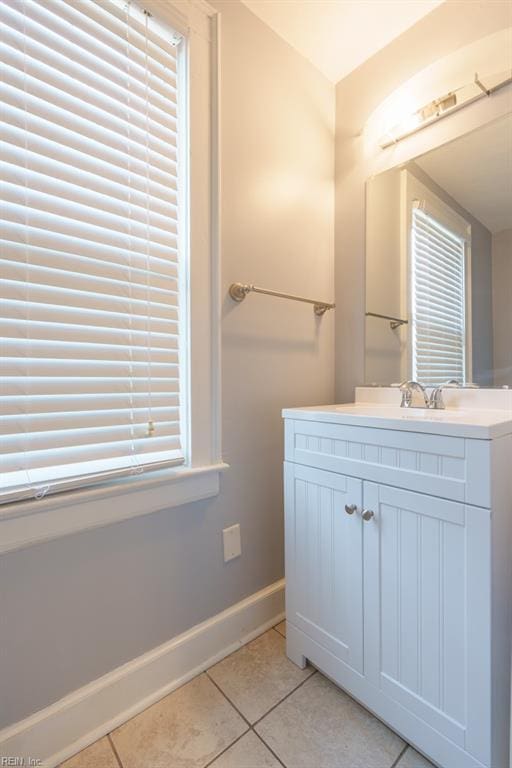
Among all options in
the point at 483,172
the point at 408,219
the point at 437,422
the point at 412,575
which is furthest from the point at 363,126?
the point at 412,575

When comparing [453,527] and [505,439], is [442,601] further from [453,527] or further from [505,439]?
[505,439]

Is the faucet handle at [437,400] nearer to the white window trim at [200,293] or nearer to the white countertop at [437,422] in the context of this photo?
the white countertop at [437,422]

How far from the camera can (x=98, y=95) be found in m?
0.87

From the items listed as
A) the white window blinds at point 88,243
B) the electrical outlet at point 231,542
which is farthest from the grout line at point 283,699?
the white window blinds at point 88,243

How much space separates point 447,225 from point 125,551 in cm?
145

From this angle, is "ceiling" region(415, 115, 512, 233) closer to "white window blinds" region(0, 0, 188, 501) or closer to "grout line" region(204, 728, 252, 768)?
"white window blinds" region(0, 0, 188, 501)

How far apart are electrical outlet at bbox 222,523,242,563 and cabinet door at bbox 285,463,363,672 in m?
0.20

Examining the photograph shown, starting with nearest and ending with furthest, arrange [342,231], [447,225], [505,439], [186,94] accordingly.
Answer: [505,439] < [186,94] < [447,225] < [342,231]

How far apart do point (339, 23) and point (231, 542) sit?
6.25 feet

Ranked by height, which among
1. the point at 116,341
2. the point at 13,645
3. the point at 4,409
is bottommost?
the point at 13,645

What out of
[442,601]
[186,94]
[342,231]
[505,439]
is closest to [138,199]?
[186,94]

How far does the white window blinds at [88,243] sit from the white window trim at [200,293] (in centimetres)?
4

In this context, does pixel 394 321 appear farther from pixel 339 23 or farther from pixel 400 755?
pixel 400 755

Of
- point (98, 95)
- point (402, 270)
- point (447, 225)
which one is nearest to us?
point (98, 95)
